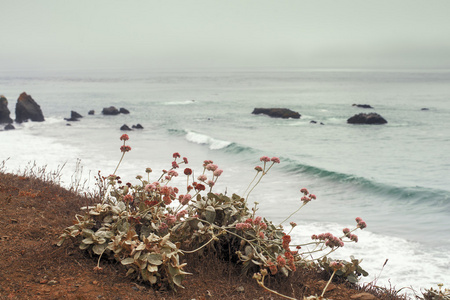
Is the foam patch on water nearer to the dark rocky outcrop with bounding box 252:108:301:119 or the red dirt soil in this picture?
the red dirt soil

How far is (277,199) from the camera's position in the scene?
42.1 feet

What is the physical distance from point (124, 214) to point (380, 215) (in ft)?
30.6

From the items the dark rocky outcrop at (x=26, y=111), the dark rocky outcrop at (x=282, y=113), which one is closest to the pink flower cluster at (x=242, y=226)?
the dark rocky outcrop at (x=26, y=111)

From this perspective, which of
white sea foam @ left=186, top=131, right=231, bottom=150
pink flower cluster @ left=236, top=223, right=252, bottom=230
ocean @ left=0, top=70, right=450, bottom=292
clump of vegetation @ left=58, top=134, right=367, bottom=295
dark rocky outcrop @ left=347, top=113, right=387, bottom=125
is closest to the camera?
clump of vegetation @ left=58, top=134, right=367, bottom=295

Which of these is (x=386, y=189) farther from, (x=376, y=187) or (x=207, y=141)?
(x=207, y=141)

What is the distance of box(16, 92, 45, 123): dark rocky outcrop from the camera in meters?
32.4

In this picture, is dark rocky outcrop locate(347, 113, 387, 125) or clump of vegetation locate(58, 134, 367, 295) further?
dark rocky outcrop locate(347, 113, 387, 125)

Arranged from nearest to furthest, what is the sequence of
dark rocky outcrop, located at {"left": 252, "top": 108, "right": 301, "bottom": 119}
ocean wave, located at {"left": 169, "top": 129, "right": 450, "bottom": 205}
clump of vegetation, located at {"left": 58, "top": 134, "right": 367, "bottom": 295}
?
clump of vegetation, located at {"left": 58, "top": 134, "right": 367, "bottom": 295}, ocean wave, located at {"left": 169, "top": 129, "right": 450, "bottom": 205}, dark rocky outcrop, located at {"left": 252, "top": 108, "right": 301, "bottom": 119}

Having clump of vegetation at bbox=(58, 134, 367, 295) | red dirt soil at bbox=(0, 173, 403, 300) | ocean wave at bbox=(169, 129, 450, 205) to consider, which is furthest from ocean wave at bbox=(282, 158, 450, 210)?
clump of vegetation at bbox=(58, 134, 367, 295)

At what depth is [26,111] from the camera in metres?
32.8

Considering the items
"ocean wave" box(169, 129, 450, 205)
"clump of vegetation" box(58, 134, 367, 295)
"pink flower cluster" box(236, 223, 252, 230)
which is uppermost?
"pink flower cluster" box(236, 223, 252, 230)

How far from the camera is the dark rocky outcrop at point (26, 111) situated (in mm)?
32375

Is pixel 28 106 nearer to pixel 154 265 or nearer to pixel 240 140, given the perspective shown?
pixel 240 140

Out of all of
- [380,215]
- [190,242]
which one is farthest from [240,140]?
[190,242]
